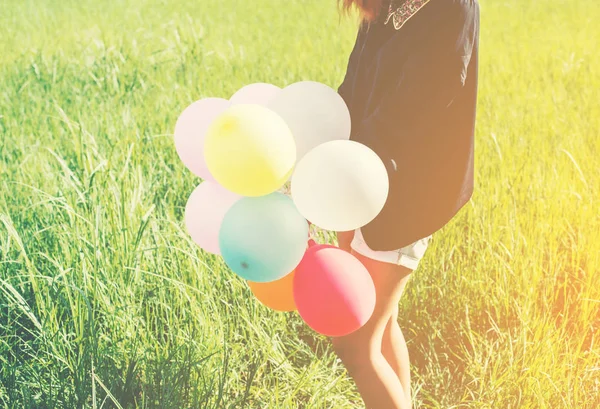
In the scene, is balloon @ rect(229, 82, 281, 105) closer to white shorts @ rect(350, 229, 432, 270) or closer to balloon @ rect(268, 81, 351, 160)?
balloon @ rect(268, 81, 351, 160)

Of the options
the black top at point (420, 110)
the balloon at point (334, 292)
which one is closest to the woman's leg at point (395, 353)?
the black top at point (420, 110)

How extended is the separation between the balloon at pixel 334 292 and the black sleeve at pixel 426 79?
25 cm

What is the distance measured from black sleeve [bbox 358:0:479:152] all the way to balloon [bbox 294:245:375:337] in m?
0.25

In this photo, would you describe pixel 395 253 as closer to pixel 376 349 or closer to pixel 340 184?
pixel 376 349

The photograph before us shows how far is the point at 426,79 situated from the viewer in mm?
1323

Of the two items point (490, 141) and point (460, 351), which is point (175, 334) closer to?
point (460, 351)

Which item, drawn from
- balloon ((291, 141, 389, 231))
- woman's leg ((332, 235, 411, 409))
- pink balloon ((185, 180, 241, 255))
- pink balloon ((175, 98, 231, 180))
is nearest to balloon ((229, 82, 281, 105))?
pink balloon ((175, 98, 231, 180))

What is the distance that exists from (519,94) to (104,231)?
3.14 m

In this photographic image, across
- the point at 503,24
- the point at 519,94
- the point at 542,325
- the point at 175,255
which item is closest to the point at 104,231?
the point at 175,255

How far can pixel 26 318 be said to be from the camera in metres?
2.05

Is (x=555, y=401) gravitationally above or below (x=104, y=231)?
below

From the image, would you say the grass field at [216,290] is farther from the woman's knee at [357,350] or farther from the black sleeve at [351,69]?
the black sleeve at [351,69]

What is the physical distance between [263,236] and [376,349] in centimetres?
54

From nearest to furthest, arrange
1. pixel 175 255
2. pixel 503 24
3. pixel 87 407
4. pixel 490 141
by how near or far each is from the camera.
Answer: pixel 87 407, pixel 175 255, pixel 490 141, pixel 503 24
